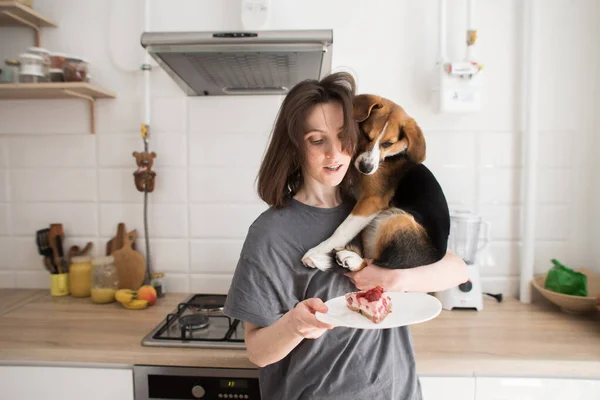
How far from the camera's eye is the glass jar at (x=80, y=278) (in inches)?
58.3

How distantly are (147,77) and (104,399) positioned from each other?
1076mm

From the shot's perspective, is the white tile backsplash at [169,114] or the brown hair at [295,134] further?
the white tile backsplash at [169,114]

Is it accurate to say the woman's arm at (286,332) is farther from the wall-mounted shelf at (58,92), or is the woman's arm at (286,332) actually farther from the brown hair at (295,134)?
the wall-mounted shelf at (58,92)

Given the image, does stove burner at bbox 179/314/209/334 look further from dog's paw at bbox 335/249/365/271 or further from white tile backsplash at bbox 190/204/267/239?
dog's paw at bbox 335/249/365/271

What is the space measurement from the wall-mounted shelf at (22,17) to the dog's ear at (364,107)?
1.29m

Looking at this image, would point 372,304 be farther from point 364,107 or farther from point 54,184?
point 54,184

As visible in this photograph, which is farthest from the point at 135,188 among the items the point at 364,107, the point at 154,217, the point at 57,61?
the point at 364,107

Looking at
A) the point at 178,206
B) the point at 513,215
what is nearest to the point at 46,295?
the point at 178,206

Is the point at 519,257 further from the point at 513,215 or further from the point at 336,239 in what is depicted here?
the point at 336,239

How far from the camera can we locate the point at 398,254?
0.72 m

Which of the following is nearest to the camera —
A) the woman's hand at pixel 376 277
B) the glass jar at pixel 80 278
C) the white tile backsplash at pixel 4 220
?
the woman's hand at pixel 376 277

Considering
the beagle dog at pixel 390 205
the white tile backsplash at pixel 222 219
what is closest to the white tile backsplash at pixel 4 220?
the white tile backsplash at pixel 222 219

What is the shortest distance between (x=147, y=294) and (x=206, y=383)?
1.56 ft

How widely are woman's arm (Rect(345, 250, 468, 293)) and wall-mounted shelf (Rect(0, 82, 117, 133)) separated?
44.8 inches
